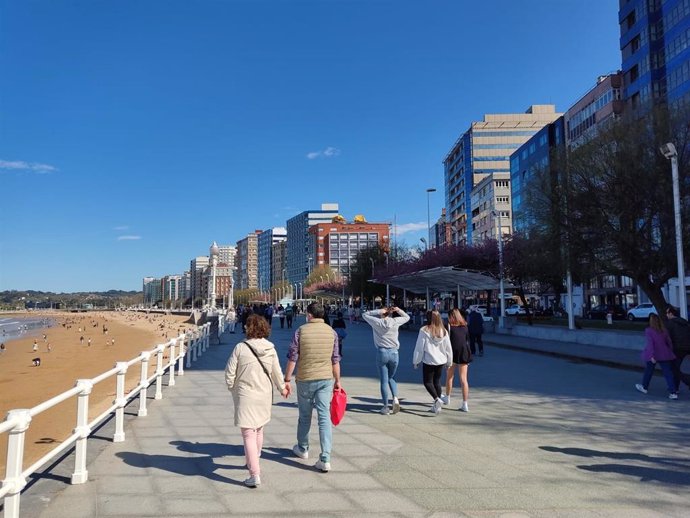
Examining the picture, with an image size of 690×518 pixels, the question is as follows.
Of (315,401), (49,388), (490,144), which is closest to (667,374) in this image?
(315,401)

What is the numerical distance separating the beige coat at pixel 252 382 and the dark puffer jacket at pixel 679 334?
8565 millimetres

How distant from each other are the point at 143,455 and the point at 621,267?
2050 centimetres

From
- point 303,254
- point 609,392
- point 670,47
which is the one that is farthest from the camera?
point 303,254

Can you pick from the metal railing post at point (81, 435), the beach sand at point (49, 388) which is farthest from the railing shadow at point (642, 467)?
the beach sand at point (49, 388)

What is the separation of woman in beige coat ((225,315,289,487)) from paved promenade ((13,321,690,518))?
14.7 inches

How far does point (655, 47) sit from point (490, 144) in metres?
54.2

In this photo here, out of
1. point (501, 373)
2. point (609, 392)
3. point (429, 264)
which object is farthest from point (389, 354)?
→ point (429, 264)

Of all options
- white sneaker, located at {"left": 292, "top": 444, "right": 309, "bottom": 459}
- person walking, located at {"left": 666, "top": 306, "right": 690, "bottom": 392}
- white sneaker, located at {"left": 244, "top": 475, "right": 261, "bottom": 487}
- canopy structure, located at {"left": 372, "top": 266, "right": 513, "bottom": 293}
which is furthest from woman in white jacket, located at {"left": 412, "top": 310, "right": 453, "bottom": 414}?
canopy structure, located at {"left": 372, "top": 266, "right": 513, "bottom": 293}

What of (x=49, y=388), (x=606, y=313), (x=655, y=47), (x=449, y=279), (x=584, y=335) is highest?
(x=655, y=47)

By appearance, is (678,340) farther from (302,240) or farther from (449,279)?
(302,240)

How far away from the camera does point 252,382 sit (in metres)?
4.89

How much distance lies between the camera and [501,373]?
13484 mm

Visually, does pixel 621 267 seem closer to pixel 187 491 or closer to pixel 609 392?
pixel 609 392

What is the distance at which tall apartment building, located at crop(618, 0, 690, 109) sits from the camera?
4800 centimetres
